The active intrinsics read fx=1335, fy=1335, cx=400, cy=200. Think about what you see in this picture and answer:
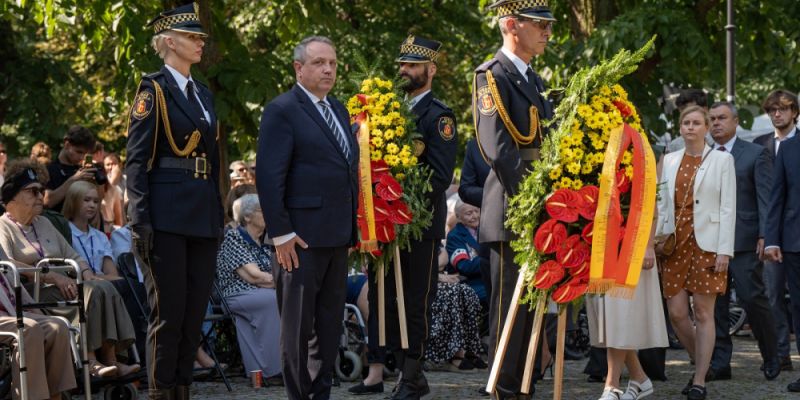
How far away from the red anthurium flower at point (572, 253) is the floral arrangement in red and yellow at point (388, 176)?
1.81 m

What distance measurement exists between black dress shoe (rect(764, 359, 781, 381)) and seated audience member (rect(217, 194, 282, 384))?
3.83 m

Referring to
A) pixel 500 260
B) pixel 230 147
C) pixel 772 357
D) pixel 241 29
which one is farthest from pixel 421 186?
pixel 230 147

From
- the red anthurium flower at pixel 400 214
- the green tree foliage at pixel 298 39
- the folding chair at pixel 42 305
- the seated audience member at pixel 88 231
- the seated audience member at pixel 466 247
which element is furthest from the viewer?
the green tree foliage at pixel 298 39

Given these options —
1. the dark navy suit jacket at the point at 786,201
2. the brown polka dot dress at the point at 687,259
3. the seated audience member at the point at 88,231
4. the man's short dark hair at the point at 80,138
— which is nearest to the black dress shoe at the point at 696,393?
the brown polka dot dress at the point at 687,259

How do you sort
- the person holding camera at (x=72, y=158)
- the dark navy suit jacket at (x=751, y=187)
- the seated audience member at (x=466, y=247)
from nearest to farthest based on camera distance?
the dark navy suit jacket at (x=751, y=187), the person holding camera at (x=72, y=158), the seated audience member at (x=466, y=247)

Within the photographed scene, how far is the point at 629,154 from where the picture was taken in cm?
732

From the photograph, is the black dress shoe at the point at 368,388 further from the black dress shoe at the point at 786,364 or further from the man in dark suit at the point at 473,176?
the black dress shoe at the point at 786,364

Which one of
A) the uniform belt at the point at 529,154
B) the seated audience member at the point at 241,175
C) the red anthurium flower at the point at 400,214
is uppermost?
the seated audience member at the point at 241,175

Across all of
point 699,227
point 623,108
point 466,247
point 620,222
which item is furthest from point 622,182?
point 466,247

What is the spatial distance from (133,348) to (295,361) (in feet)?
9.20

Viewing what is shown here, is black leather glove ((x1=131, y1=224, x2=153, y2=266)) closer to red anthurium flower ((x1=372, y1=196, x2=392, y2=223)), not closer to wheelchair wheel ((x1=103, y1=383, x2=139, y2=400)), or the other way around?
red anthurium flower ((x1=372, y1=196, x2=392, y2=223))

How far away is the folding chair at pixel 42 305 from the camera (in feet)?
25.3

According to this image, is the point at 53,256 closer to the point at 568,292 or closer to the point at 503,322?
the point at 503,322

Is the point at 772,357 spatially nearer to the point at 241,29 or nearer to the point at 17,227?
the point at 17,227
